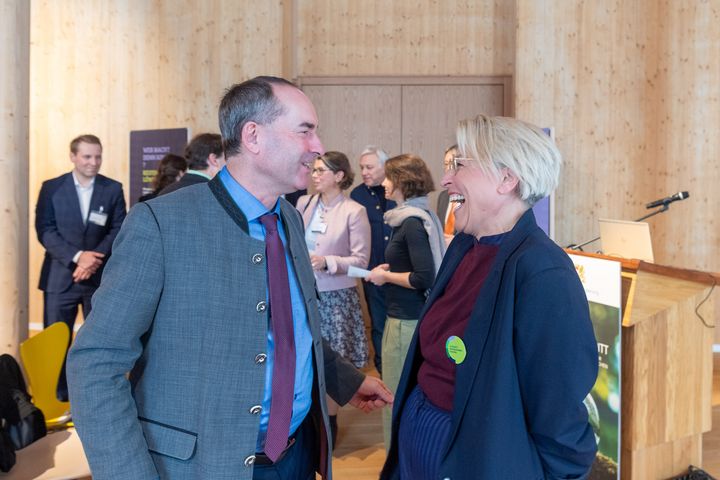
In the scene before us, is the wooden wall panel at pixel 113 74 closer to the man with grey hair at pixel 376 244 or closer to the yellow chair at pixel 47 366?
the man with grey hair at pixel 376 244

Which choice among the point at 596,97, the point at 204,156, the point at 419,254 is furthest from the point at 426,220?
the point at 596,97

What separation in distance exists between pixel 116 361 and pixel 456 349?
2.59ft

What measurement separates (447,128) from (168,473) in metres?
6.58

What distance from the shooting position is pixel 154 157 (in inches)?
257

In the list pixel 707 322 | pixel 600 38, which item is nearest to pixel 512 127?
pixel 707 322

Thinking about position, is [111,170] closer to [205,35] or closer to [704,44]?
[205,35]

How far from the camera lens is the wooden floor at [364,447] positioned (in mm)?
3883

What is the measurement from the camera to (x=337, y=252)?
4.13 meters

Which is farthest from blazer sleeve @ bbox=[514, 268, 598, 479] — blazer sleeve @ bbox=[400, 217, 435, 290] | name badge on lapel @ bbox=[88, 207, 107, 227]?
name badge on lapel @ bbox=[88, 207, 107, 227]

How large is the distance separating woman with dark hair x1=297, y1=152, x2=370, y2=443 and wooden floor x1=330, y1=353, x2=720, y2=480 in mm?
198

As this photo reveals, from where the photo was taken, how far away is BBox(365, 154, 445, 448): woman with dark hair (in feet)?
11.1

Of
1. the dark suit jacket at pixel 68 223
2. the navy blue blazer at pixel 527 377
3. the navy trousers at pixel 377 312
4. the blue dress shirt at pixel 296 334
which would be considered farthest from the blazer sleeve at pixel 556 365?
the navy trousers at pixel 377 312

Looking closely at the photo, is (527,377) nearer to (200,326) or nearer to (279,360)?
(279,360)

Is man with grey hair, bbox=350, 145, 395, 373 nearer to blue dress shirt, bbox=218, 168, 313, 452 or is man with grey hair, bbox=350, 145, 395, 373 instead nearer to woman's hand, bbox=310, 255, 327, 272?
woman's hand, bbox=310, 255, 327, 272
